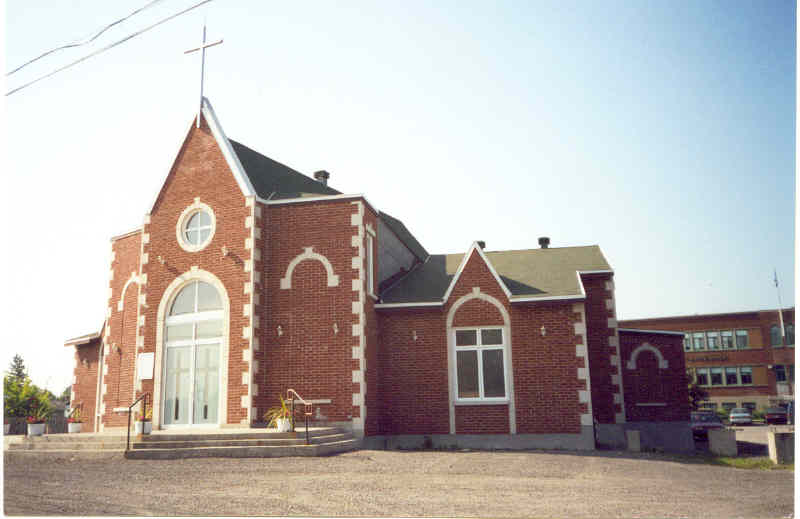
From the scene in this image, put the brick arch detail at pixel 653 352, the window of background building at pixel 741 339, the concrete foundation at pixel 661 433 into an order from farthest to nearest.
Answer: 1. the window of background building at pixel 741 339
2. the brick arch detail at pixel 653 352
3. the concrete foundation at pixel 661 433

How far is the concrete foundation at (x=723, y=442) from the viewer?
54.2ft

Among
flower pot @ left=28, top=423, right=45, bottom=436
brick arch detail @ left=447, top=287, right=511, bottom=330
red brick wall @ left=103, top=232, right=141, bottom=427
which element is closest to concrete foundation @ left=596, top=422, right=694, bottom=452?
brick arch detail @ left=447, top=287, right=511, bottom=330

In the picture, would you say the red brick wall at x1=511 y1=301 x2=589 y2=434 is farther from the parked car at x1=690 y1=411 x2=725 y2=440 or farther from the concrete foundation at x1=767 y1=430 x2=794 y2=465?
the parked car at x1=690 y1=411 x2=725 y2=440

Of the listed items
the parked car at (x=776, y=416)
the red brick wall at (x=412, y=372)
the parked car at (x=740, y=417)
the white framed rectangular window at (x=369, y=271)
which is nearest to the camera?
the red brick wall at (x=412, y=372)

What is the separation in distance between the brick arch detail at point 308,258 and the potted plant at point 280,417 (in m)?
2.94

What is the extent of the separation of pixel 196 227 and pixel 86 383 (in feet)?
26.5

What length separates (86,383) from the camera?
22.0m

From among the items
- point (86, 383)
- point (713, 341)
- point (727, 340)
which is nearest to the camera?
point (86, 383)

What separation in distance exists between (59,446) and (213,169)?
308 inches

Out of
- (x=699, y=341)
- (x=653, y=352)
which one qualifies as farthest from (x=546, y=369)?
(x=699, y=341)

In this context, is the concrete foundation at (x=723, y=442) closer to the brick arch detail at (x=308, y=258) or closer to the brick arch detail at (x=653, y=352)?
the brick arch detail at (x=653, y=352)

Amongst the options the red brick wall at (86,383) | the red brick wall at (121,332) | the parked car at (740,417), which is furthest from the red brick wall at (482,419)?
the parked car at (740,417)

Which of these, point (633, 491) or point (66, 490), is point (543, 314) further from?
point (66, 490)

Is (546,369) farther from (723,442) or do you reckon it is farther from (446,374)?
(723,442)
